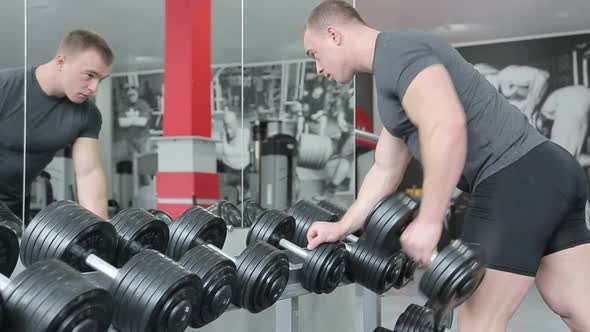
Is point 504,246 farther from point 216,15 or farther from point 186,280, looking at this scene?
point 216,15

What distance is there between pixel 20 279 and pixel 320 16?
90 cm

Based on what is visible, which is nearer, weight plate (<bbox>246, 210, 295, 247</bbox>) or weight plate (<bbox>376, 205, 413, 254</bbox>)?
weight plate (<bbox>376, 205, 413, 254</bbox>)

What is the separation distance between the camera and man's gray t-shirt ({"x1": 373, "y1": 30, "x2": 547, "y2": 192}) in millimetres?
1432

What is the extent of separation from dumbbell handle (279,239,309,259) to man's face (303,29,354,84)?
0.52 meters

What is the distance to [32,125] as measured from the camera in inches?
94.8

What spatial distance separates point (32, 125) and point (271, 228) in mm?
1051

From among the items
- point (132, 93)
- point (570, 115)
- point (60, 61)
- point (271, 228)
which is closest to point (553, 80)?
point (570, 115)

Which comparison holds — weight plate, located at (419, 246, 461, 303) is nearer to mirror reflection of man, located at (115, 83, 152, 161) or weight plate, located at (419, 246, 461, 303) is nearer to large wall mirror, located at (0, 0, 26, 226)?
large wall mirror, located at (0, 0, 26, 226)

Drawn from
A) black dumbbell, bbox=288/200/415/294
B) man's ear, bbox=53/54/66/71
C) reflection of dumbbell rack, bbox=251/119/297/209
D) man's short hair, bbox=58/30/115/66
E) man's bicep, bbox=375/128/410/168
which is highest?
man's short hair, bbox=58/30/115/66

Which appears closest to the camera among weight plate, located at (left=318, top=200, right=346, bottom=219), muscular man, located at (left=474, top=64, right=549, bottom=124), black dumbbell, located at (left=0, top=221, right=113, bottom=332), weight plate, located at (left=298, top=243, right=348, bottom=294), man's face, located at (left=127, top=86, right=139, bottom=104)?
black dumbbell, located at (left=0, top=221, right=113, bottom=332)

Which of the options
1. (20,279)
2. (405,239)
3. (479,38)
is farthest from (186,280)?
(479,38)

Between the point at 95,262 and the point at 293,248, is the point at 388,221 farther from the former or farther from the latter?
the point at 95,262

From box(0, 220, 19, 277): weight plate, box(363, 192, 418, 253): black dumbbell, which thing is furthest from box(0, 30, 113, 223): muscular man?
box(363, 192, 418, 253): black dumbbell

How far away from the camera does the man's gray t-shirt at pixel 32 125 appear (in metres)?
2.33
